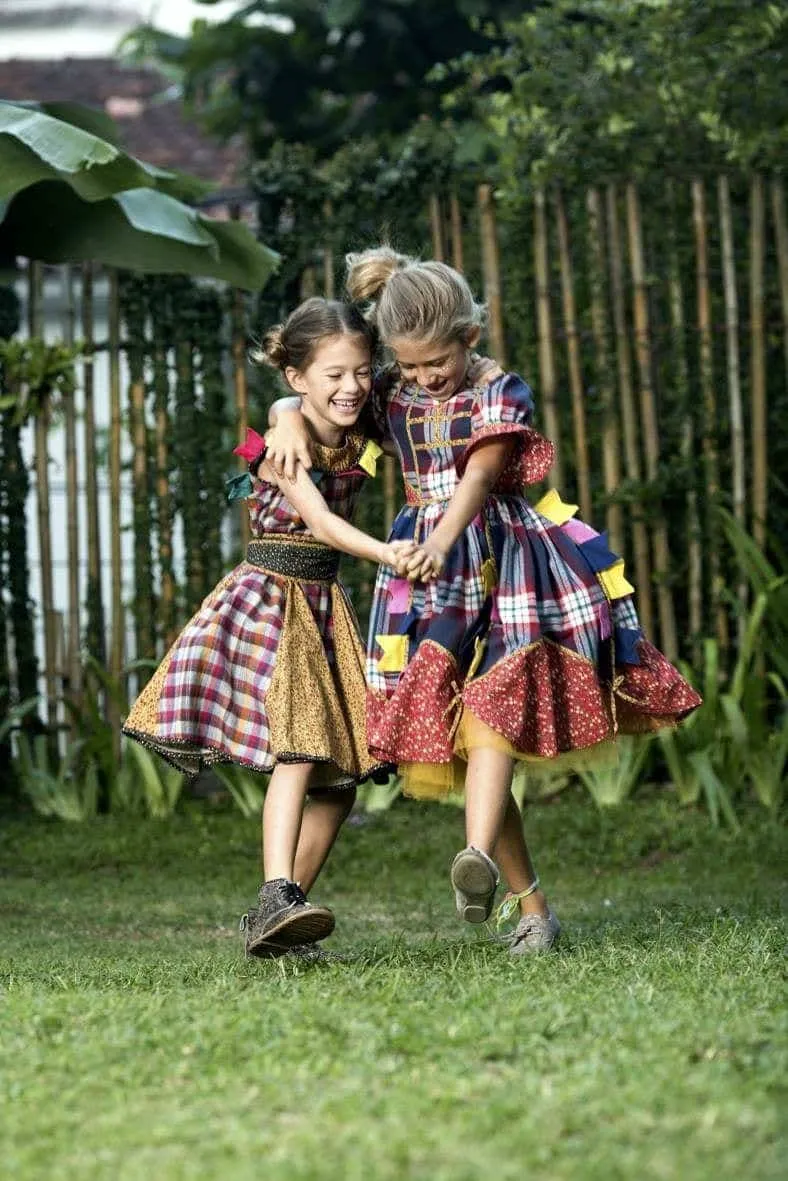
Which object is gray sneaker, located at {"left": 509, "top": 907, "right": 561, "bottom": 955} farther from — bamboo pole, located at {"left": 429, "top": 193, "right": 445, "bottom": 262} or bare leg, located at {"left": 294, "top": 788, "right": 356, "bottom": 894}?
bamboo pole, located at {"left": 429, "top": 193, "right": 445, "bottom": 262}

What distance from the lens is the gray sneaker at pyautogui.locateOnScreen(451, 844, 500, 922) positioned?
3.57 metres

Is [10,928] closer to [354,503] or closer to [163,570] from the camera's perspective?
[354,503]

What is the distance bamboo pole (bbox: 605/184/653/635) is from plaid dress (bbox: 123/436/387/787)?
277 centimetres

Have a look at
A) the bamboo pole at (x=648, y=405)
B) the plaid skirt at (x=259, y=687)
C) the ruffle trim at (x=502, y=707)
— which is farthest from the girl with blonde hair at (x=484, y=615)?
the bamboo pole at (x=648, y=405)

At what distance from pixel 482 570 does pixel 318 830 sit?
0.79m

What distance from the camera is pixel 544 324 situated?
688cm

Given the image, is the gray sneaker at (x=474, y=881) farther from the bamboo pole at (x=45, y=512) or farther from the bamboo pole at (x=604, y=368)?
the bamboo pole at (x=45, y=512)

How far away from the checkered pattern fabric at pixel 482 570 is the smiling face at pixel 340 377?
4.3 inches

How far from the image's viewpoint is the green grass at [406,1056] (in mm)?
2154

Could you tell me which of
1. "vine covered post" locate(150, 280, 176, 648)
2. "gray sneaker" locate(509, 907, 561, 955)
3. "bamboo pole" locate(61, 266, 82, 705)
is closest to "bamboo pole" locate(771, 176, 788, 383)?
"vine covered post" locate(150, 280, 176, 648)

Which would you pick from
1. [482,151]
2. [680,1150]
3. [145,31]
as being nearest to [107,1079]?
[680,1150]

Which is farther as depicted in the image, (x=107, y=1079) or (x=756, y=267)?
(x=756, y=267)

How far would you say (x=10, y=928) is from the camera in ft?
16.9

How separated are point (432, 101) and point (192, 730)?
7.75 metres
